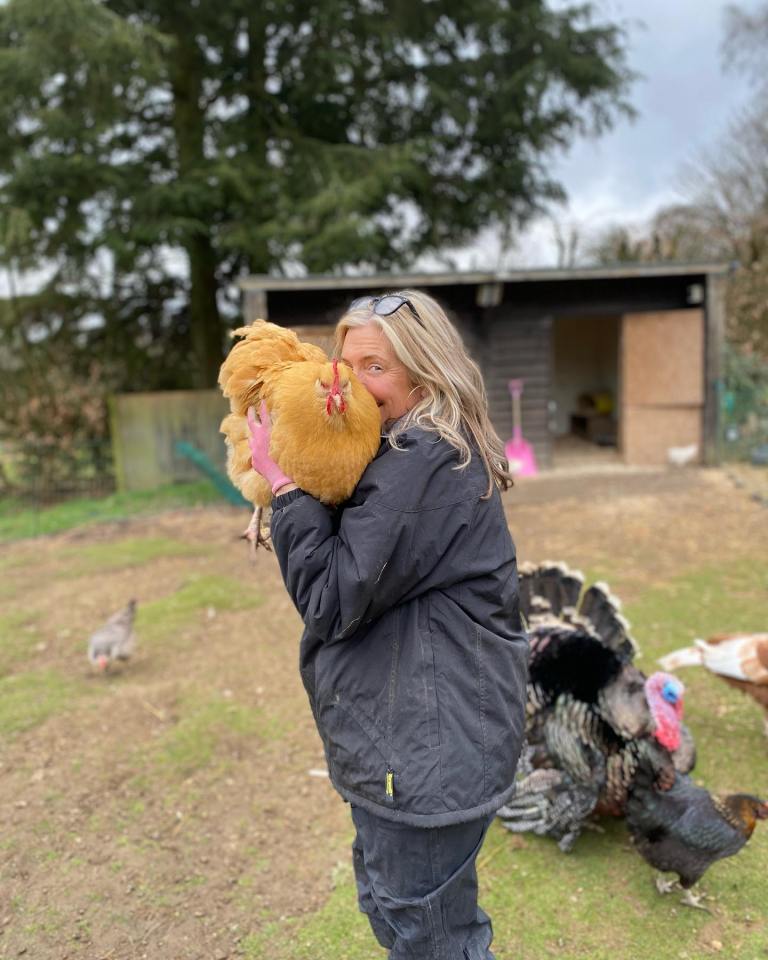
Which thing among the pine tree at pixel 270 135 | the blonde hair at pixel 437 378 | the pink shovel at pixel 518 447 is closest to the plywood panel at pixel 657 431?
the pink shovel at pixel 518 447

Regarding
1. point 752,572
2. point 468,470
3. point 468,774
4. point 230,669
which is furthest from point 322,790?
point 752,572

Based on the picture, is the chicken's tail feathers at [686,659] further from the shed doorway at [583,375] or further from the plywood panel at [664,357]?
the shed doorway at [583,375]

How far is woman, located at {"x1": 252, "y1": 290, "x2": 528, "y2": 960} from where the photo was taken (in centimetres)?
142

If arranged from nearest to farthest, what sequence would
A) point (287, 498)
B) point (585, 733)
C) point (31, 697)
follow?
point (287, 498), point (585, 733), point (31, 697)

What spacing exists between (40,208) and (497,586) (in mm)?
11973

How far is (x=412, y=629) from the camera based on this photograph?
150 centimetres

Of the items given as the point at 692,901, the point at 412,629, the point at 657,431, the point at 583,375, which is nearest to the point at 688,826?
the point at 692,901

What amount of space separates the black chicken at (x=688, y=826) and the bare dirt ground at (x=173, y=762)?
1.28 m

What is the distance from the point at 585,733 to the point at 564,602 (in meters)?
0.60

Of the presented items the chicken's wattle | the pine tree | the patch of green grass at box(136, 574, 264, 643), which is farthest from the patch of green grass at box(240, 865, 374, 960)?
the pine tree

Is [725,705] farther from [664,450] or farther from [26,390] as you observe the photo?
[26,390]

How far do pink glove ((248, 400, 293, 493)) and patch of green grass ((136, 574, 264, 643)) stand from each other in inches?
172

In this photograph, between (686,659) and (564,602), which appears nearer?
(564,602)

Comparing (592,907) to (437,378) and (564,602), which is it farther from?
(437,378)
